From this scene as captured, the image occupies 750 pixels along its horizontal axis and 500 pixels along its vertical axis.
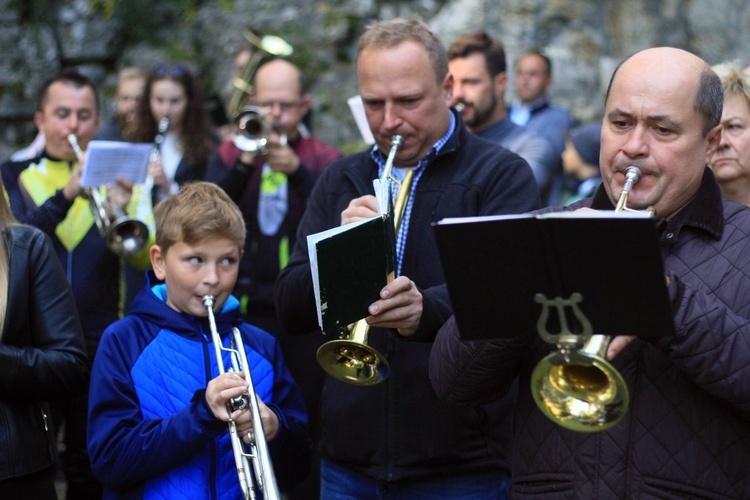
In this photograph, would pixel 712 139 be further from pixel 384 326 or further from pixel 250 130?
pixel 250 130

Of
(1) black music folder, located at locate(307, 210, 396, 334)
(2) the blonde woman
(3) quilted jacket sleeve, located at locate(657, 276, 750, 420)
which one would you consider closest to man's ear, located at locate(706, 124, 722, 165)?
(3) quilted jacket sleeve, located at locate(657, 276, 750, 420)

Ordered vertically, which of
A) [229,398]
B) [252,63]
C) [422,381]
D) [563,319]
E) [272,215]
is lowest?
[272,215]

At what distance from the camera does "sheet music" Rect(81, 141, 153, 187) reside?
17.9 ft

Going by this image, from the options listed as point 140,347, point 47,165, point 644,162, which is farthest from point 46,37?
point 644,162

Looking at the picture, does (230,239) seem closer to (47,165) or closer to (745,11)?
(47,165)

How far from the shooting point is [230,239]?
3.89 m

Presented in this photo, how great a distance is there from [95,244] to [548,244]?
3.69m

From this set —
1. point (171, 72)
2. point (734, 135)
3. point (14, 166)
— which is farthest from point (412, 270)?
point (171, 72)

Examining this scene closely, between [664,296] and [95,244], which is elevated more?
[664,296]

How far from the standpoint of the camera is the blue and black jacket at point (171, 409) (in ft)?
11.3

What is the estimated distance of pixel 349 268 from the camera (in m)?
3.13

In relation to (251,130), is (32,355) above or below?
below

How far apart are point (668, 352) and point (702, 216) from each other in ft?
1.53

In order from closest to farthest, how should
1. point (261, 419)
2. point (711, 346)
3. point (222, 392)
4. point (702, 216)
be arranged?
1. point (711, 346)
2. point (702, 216)
3. point (222, 392)
4. point (261, 419)
